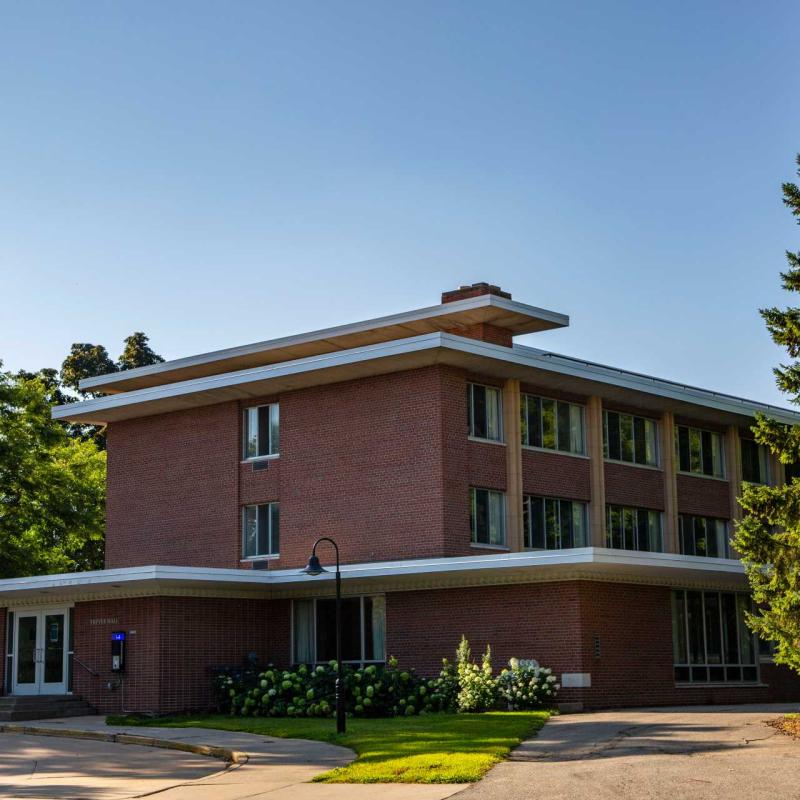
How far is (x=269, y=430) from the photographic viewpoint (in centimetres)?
3703

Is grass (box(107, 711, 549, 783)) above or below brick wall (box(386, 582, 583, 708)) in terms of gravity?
below

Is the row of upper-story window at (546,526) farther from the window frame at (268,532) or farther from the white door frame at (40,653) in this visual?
the white door frame at (40,653)

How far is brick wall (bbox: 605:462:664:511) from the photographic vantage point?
38.0 m

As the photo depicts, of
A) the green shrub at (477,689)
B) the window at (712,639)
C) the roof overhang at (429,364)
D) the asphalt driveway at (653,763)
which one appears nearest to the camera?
the asphalt driveway at (653,763)

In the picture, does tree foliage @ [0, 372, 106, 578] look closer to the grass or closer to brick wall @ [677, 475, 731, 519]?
the grass

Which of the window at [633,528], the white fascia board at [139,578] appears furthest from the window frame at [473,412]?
the white fascia board at [139,578]

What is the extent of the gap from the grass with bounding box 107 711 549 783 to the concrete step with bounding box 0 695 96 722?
2785 mm

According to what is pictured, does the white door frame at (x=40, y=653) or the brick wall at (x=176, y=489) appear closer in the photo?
the white door frame at (x=40, y=653)

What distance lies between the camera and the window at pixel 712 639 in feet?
109

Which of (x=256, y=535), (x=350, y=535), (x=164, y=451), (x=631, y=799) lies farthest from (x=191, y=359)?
(x=631, y=799)

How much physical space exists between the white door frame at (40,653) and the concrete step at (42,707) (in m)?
1.16

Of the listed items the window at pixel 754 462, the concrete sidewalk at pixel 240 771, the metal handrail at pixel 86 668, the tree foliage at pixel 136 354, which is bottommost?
the concrete sidewalk at pixel 240 771

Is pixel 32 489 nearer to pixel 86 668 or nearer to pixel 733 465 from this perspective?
pixel 86 668

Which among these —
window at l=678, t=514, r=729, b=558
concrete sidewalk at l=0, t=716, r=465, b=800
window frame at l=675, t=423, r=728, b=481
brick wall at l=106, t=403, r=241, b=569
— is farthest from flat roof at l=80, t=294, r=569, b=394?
concrete sidewalk at l=0, t=716, r=465, b=800
